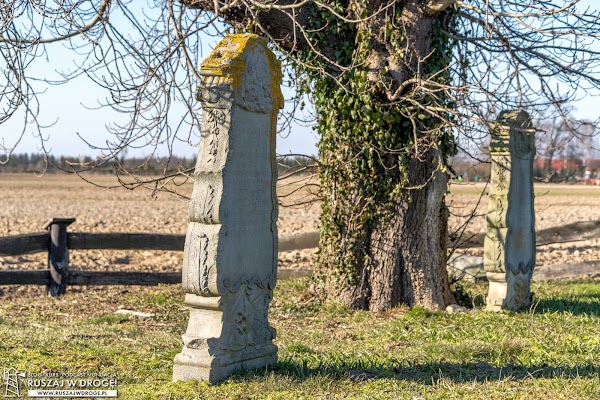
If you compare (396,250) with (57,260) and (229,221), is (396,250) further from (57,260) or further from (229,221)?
(57,260)

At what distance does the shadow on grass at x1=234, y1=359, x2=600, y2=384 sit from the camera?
659 cm

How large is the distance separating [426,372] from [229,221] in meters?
2.23

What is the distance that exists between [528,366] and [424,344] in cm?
151

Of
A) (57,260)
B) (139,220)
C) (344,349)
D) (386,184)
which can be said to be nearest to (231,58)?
(344,349)

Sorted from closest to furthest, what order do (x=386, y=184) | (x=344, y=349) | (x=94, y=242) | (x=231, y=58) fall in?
(x=231, y=58) → (x=344, y=349) → (x=386, y=184) → (x=94, y=242)

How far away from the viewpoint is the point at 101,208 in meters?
36.2

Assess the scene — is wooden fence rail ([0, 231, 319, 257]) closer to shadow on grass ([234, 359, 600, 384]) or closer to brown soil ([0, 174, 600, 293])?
brown soil ([0, 174, 600, 293])

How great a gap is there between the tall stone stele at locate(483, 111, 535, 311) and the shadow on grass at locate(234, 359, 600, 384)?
368 cm

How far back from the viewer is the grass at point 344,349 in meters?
6.23

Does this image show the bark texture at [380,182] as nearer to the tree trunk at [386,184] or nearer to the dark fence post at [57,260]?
the tree trunk at [386,184]

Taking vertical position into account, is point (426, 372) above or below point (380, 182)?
below

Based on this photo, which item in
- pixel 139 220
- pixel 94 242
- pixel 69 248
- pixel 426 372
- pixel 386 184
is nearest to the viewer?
pixel 426 372

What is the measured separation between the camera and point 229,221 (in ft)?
20.9

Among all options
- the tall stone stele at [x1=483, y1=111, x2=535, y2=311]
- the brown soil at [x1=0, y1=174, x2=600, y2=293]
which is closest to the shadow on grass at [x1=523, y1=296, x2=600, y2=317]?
the tall stone stele at [x1=483, y1=111, x2=535, y2=311]
